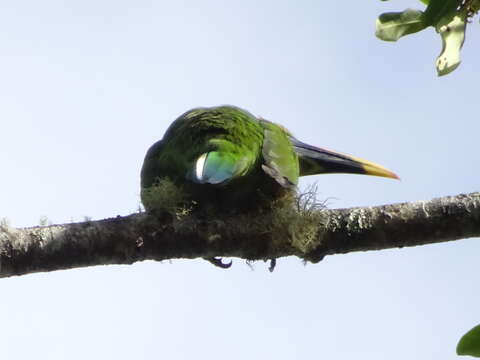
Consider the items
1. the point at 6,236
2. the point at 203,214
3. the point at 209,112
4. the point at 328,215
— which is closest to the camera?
the point at 6,236

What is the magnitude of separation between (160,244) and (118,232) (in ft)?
0.41

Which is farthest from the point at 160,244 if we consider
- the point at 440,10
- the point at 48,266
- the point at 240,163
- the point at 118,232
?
the point at 440,10

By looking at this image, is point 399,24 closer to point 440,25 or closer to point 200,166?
point 440,25

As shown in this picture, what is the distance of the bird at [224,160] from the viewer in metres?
2.85

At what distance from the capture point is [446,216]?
7.41 feet

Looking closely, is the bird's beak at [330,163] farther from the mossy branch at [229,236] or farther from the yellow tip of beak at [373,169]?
the mossy branch at [229,236]

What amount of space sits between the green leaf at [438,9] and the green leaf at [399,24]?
0.31 ft

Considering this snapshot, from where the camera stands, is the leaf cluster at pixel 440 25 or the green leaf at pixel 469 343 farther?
the leaf cluster at pixel 440 25

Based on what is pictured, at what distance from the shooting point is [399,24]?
8.42ft

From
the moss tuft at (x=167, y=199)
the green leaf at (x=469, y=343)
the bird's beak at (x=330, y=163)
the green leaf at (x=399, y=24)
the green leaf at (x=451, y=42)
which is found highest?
the green leaf at (x=399, y=24)

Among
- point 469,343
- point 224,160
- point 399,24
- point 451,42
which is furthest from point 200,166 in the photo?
point 469,343

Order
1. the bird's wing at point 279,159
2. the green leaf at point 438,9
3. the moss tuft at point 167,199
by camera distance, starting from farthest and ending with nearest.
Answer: the bird's wing at point 279,159 < the moss tuft at point 167,199 < the green leaf at point 438,9

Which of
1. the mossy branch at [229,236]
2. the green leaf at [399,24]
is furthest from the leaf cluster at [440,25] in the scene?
the mossy branch at [229,236]

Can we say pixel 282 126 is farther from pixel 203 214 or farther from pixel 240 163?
pixel 203 214
